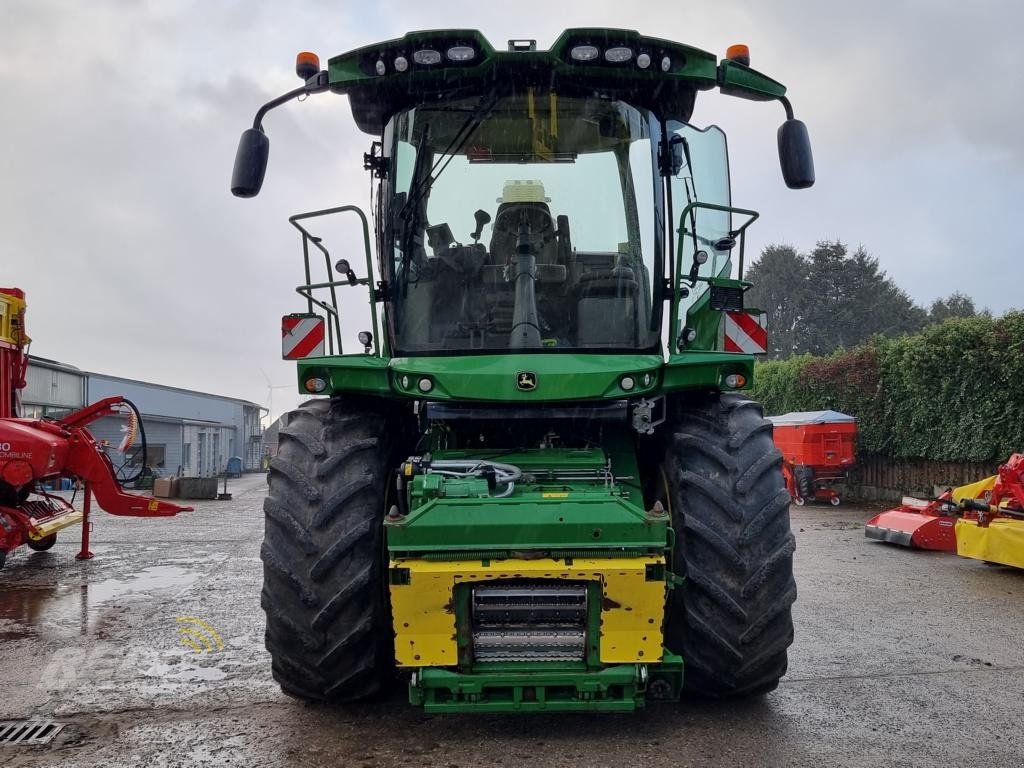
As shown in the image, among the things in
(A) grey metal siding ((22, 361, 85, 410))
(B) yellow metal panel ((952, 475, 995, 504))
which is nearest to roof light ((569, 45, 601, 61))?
(B) yellow metal panel ((952, 475, 995, 504))

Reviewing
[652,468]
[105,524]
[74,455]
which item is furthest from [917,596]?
[105,524]

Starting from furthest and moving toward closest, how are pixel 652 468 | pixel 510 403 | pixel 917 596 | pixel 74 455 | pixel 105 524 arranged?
pixel 105 524
pixel 74 455
pixel 917 596
pixel 652 468
pixel 510 403

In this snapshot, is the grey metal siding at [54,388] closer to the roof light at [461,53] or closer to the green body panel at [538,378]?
the roof light at [461,53]

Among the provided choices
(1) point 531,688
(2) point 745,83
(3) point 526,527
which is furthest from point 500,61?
(1) point 531,688

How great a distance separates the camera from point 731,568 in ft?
11.3

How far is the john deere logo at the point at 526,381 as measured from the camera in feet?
11.9

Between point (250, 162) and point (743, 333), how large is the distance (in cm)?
261

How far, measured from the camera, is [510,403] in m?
3.86

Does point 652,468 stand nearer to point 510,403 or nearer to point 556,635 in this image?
point 510,403

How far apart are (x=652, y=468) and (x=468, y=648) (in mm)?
1365

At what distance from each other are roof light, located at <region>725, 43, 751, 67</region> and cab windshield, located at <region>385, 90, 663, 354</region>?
1.58ft

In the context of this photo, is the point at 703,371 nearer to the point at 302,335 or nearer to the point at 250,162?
the point at 302,335

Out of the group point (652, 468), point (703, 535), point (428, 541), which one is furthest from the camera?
point (652, 468)

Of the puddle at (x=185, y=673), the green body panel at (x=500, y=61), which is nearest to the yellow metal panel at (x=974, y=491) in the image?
the green body panel at (x=500, y=61)
